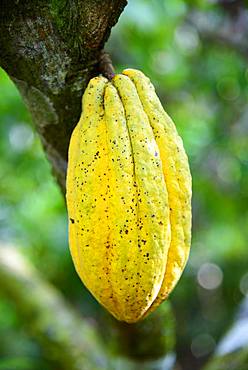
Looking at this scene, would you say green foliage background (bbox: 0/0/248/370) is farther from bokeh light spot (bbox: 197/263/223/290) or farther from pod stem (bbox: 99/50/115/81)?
pod stem (bbox: 99/50/115/81)

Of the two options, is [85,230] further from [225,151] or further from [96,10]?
[225,151]

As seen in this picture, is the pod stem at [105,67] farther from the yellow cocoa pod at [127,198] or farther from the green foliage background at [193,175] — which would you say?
the green foliage background at [193,175]

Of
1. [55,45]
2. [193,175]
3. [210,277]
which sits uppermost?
[210,277]

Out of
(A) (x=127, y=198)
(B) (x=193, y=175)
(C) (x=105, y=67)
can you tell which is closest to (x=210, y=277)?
(B) (x=193, y=175)

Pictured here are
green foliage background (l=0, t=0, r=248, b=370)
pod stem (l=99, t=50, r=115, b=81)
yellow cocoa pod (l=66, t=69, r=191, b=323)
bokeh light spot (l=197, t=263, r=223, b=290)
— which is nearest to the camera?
yellow cocoa pod (l=66, t=69, r=191, b=323)

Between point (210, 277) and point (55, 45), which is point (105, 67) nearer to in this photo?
Answer: point (55, 45)

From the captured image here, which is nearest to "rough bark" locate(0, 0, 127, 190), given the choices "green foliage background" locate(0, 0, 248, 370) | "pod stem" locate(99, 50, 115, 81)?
"pod stem" locate(99, 50, 115, 81)

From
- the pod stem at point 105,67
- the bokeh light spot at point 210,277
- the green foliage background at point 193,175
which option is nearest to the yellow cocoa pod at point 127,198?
the pod stem at point 105,67
